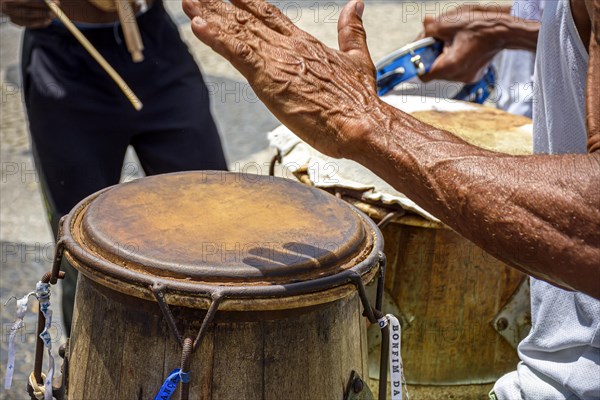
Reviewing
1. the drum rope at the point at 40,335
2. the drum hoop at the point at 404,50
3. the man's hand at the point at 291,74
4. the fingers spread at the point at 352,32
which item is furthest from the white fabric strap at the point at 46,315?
the drum hoop at the point at 404,50

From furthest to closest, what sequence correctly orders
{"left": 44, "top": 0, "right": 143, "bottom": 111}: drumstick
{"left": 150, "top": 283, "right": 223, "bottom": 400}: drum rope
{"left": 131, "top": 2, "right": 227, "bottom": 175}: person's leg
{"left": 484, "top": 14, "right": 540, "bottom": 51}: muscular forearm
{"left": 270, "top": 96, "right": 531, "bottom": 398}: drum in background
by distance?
{"left": 131, "top": 2, "right": 227, "bottom": 175}: person's leg < {"left": 484, "top": 14, "right": 540, "bottom": 51}: muscular forearm < {"left": 44, "top": 0, "right": 143, "bottom": 111}: drumstick < {"left": 270, "top": 96, "right": 531, "bottom": 398}: drum in background < {"left": 150, "top": 283, "right": 223, "bottom": 400}: drum rope

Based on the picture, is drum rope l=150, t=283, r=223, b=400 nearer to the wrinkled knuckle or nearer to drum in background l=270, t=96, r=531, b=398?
the wrinkled knuckle

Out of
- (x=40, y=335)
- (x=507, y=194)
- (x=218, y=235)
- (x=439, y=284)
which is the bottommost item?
(x=439, y=284)

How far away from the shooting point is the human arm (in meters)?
1.27

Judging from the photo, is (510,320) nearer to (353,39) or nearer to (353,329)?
(353,329)

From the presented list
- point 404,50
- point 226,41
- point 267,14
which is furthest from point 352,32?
point 404,50

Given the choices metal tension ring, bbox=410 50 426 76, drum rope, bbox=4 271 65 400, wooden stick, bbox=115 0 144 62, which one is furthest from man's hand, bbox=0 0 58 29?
drum rope, bbox=4 271 65 400

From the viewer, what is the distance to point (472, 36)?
109 inches

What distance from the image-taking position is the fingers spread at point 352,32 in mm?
1580

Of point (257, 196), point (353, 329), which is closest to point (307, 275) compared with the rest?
point (353, 329)

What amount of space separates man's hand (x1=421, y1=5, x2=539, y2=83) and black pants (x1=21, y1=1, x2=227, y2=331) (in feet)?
2.85

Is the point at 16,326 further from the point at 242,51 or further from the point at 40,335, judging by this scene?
the point at 242,51

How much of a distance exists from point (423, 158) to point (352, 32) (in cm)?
35

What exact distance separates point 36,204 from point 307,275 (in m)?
3.18
